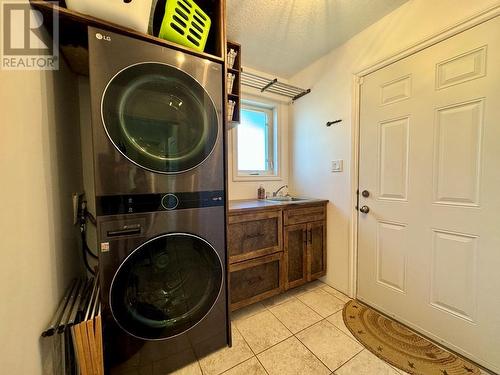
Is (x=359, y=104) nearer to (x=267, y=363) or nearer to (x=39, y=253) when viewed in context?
(x=267, y=363)

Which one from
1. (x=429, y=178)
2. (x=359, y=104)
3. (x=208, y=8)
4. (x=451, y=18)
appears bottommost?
(x=429, y=178)

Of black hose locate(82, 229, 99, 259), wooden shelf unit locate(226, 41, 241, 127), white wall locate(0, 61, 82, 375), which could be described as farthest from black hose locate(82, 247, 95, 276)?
wooden shelf unit locate(226, 41, 241, 127)

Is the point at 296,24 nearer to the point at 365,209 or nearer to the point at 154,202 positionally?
the point at 365,209

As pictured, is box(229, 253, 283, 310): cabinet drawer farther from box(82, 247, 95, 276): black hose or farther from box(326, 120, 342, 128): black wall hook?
box(326, 120, 342, 128): black wall hook

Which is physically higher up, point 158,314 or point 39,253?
point 39,253

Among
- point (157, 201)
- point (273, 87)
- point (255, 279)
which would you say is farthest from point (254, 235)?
point (273, 87)

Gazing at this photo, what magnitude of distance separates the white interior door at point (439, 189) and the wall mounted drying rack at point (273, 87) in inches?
28.5

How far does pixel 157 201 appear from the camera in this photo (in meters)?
1.00

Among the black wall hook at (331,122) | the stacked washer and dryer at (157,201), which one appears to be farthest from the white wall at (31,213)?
the black wall hook at (331,122)

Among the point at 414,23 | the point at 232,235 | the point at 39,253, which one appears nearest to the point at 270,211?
the point at 232,235

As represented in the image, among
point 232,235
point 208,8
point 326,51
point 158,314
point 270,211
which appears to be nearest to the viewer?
point 158,314

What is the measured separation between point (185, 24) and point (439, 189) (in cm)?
183

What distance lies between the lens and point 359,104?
173cm

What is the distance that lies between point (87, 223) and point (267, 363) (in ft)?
4.91
